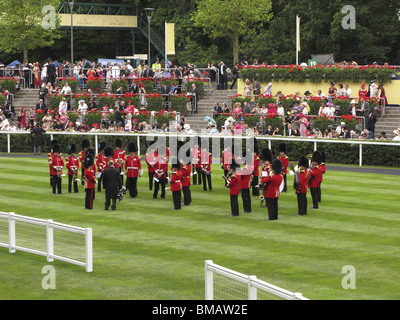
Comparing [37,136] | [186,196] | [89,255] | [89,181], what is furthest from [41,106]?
[89,255]

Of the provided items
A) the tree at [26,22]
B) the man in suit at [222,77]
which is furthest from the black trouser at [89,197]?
the tree at [26,22]

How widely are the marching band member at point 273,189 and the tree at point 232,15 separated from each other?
35517 millimetres

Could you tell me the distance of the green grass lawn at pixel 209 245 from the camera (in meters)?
12.7

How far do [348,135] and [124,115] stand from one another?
1113 cm

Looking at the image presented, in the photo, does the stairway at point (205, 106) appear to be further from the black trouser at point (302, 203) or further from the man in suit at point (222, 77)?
the black trouser at point (302, 203)

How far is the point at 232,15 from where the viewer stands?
176 ft

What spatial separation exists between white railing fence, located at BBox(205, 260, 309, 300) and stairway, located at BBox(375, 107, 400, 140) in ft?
74.8

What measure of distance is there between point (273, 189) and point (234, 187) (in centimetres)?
121

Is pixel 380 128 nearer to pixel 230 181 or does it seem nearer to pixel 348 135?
pixel 348 135

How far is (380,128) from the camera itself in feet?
109

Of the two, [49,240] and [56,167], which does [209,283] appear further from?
[56,167]

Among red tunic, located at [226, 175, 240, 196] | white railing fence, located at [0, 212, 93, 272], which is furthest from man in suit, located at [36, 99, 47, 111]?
white railing fence, located at [0, 212, 93, 272]

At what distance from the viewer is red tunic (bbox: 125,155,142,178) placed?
22.5 meters
